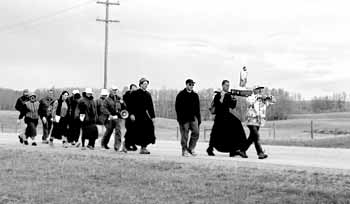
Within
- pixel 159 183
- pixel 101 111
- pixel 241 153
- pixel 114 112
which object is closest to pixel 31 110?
pixel 101 111

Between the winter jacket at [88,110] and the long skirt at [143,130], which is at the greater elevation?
the winter jacket at [88,110]

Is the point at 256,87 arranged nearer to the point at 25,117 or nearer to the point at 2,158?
the point at 2,158

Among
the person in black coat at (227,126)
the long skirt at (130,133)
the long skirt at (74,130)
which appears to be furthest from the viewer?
the long skirt at (74,130)

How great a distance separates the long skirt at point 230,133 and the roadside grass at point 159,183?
8.05ft

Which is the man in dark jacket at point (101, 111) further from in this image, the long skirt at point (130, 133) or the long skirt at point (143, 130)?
the long skirt at point (143, 130)

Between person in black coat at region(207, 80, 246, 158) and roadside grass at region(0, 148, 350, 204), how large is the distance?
97.1 inches

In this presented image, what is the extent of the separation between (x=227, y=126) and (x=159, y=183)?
561 centimetres

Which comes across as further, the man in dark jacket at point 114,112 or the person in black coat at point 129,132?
the man in dark jacket at point 114,112

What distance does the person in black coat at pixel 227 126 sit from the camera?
1664 centimetres

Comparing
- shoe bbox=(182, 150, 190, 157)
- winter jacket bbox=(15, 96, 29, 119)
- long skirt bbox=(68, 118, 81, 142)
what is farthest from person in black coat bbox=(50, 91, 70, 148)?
shoe bbox=(182, 150, 190, 157)

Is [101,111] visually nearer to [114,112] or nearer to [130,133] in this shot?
[114,112]

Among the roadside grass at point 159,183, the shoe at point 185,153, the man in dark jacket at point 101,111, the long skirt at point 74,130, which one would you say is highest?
the man in dark jacket at point 101,111

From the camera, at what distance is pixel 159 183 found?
11344 mm

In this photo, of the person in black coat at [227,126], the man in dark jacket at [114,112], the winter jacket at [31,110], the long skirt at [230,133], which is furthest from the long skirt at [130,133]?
the winter jacket at [31,110]
